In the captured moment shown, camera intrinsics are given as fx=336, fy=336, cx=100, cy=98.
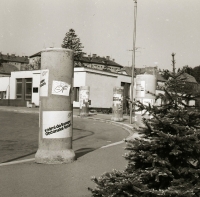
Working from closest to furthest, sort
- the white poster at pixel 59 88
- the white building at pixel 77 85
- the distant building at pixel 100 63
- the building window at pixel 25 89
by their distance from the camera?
1. the white poster at pixel 59 88
2. the white building at pixel 77 85
3. the building window at pixel 25 89
4. the distant building at pixel 100 63

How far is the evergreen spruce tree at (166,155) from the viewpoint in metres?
3.33

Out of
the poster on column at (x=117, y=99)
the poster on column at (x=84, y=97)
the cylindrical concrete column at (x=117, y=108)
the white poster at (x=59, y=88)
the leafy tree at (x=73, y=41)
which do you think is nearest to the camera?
the white poster at (x=59, y=88)

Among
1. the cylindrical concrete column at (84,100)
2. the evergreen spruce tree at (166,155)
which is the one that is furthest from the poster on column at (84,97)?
the evergreen spruce tree at (166,155)

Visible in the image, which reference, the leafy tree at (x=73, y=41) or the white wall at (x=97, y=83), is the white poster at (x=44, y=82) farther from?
the leafy tree at (x=73, y=41)

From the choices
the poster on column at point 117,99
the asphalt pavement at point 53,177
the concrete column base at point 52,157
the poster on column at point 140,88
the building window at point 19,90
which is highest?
the building window at point 19,90

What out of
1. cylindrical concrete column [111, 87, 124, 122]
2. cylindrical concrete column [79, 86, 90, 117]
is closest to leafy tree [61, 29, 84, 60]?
cylindrical concrete column [79, 86, 90, 117]

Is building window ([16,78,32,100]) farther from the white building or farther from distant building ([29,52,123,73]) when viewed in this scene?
distant building ([29,52,123,73])

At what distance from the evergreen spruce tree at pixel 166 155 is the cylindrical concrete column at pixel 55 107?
4213 millimetres

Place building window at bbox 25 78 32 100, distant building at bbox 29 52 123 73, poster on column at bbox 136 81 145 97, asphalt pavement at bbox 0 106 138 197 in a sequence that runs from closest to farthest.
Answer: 1. asphalt pavement at bbox 0 106 138 197
2. poster on column at bbox 136 81 145 97
3. building window at bbox 25 78 32 100
4. distant building at bbox 29 52 123 73

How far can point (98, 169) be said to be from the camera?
7.32 m

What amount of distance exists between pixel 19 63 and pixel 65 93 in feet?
469

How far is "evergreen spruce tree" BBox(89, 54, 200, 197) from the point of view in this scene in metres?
3.33

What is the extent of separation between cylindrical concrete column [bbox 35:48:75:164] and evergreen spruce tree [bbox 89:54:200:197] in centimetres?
421

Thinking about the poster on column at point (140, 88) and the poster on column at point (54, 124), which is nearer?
the poster on column at point (54, 124)
